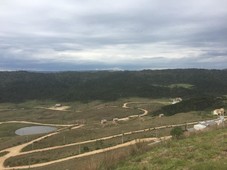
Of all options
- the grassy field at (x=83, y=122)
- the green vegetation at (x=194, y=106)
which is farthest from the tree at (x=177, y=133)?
the green vegetation at (x=194, y=106)

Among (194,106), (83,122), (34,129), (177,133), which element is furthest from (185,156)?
(34,129)

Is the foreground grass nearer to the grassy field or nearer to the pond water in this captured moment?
the grassy field

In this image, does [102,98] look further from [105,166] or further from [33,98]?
[105,166]

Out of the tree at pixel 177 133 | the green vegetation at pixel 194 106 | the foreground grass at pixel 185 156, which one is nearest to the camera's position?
the foreground grass at pixel 185 156

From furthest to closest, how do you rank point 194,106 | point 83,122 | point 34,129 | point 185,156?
point 34,129 < point 83,122 < point 194,106 < point 185,156

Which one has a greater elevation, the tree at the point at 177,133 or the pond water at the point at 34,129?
the tree at the point at 177,133

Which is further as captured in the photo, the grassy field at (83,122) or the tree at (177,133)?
the grassy field at (83,122)

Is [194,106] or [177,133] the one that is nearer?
[177,133]

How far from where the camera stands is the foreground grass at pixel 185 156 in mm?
11094

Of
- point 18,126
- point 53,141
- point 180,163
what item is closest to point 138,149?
Answer: point 180,163

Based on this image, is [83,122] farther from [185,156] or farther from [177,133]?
[185,156]

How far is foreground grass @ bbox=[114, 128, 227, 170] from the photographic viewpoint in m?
11.1

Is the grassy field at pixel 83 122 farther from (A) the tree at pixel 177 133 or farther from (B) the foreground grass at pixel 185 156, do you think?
(B) the foreground grass at pixel 185 156

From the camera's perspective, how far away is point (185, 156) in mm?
12359
